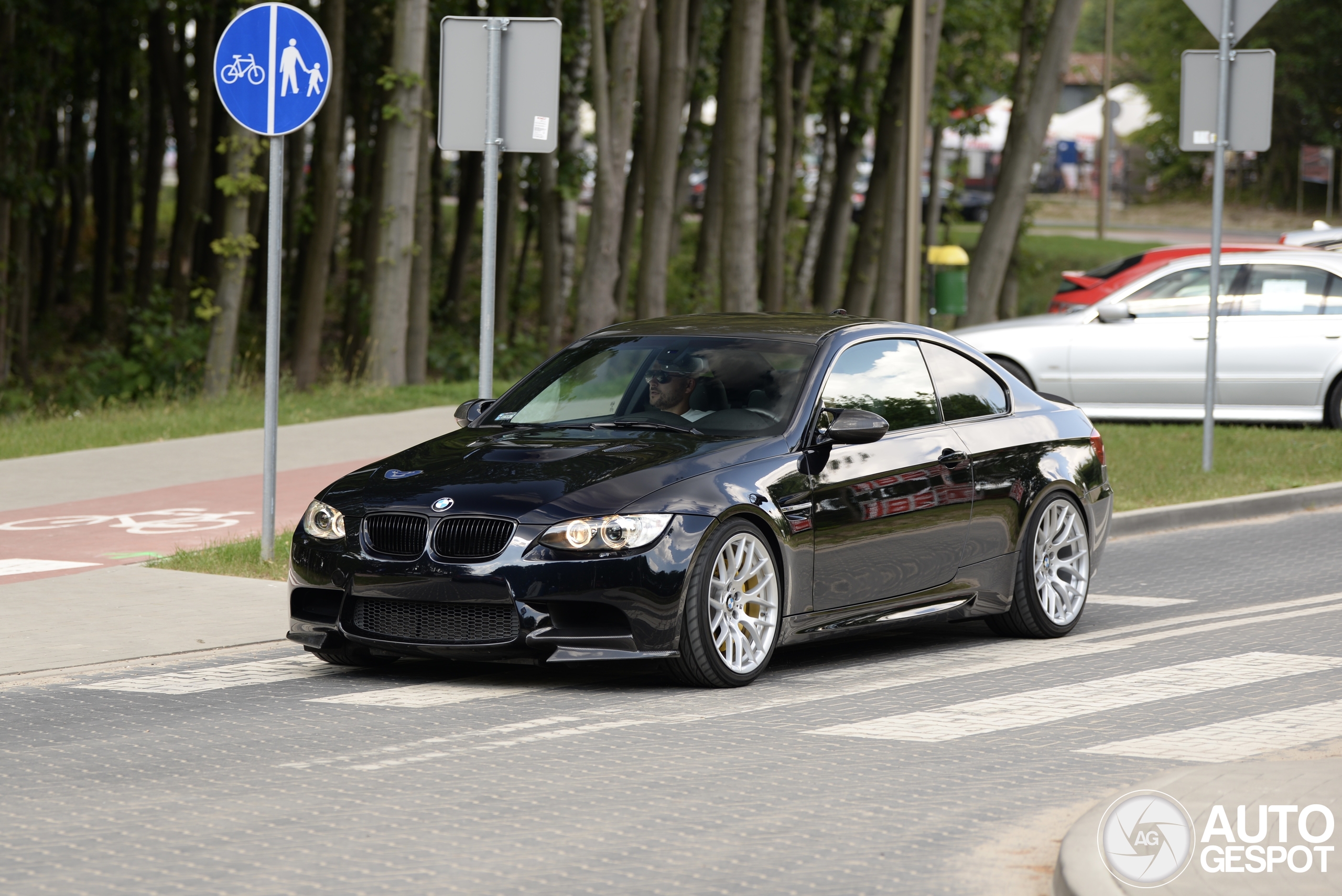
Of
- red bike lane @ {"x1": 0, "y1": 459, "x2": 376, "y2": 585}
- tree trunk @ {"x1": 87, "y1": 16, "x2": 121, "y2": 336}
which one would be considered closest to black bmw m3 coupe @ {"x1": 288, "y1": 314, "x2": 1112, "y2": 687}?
red bike lane @ {"x1": 0, "y1": 459, "x2": 376, "y2": 585}

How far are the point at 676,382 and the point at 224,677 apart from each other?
2.24 metres

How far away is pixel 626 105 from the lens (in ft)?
76.1

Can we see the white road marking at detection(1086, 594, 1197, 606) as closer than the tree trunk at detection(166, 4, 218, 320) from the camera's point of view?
Yes

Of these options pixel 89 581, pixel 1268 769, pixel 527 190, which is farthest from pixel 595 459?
pixel 527 190

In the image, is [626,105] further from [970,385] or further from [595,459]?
[595,459]

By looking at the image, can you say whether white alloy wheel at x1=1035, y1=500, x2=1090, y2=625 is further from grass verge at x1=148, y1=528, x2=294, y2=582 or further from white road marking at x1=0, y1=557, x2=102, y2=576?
white road marking at x1=0, y1=557, x2=102, y2=576

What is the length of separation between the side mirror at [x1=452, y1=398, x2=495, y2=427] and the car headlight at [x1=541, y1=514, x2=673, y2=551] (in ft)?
5.30

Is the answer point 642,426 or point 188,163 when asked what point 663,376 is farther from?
point 188,163

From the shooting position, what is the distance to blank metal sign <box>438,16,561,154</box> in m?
10.7

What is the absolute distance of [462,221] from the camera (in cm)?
3516

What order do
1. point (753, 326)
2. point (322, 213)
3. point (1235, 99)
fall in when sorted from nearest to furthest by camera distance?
point (753, 326) → point (1235, 99) → point (322, 213)

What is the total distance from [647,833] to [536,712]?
6.02 feet

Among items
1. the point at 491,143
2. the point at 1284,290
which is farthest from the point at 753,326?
the point at 1284,290

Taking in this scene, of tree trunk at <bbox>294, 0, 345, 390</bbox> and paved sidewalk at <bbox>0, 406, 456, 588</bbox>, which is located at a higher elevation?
tree trunk at <bbox>294, 0, 345, 390</bbox>
